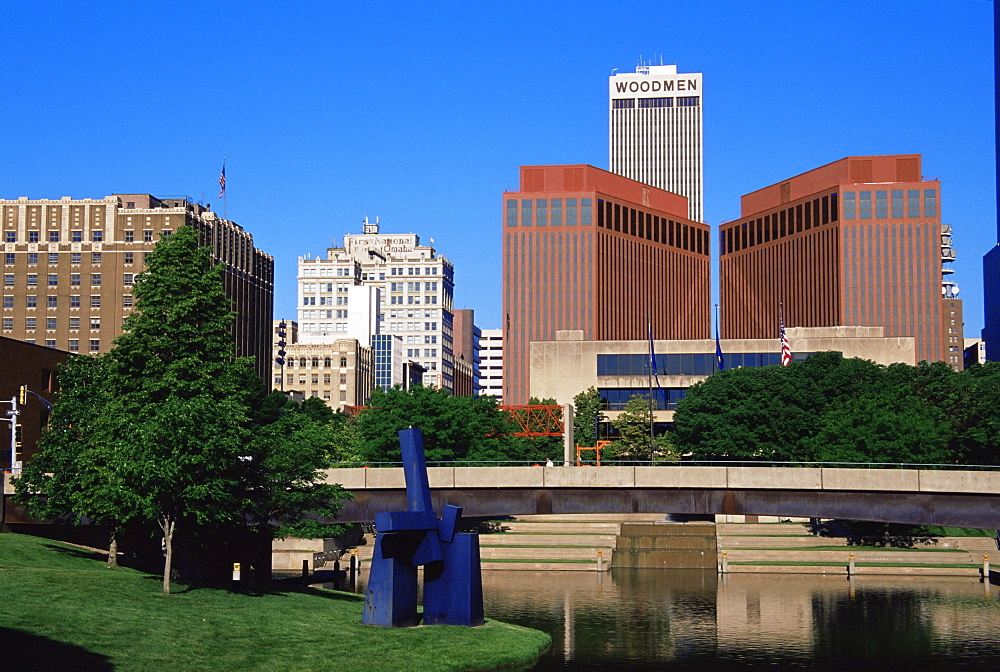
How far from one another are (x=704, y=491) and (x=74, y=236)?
149 meters

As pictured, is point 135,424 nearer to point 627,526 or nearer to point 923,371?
point 627,526

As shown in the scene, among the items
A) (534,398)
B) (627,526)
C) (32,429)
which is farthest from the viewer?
(534,398)

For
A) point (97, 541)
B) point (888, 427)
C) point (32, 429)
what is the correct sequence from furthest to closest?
point (888, 427), point (32, 429), point (97, 541)

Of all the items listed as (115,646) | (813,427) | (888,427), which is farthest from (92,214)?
(115,646)

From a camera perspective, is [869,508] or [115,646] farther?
[869,508]

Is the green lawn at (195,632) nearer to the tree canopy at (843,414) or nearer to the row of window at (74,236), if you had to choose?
the tree canopy at (843,414)

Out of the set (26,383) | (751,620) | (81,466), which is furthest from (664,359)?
(81,466)

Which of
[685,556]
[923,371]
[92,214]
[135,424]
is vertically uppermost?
[92,214]

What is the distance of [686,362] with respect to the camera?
190000 mm

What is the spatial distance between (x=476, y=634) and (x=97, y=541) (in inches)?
1421

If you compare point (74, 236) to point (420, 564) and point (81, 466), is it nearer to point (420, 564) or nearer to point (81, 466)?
point (81, 466)

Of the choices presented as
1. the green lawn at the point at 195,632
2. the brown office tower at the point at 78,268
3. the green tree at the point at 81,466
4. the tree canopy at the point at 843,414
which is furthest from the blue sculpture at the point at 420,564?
the brown office tower at the point at 78,268

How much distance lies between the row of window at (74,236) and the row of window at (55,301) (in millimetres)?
8600

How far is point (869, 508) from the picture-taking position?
70375mm
